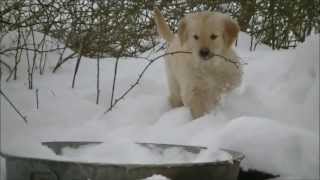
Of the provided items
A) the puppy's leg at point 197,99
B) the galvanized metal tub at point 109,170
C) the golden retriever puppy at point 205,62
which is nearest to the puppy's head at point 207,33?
the golden retriever puppy at point 205,62

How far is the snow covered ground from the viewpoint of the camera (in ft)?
→ 8.40

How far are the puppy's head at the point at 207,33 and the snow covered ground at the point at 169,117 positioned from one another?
0.35 meters

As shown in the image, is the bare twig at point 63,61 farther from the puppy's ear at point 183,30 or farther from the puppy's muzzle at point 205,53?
the puppy's muzzle at point 205,53

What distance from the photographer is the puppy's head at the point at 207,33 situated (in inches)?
161

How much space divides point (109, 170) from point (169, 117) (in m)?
1.66

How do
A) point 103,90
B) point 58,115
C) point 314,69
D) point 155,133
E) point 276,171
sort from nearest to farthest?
point 276,171
point 314,69
point 155,133
point 58,115
point 103,90

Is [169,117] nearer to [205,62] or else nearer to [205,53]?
[205,53]

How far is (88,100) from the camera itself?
4195mm

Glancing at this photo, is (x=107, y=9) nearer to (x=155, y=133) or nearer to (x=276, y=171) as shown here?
(x=155, y=133)

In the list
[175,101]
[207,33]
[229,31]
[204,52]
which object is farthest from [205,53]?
[175,101]

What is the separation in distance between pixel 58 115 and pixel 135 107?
587mm

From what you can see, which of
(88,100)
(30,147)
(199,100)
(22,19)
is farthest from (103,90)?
(30,147)

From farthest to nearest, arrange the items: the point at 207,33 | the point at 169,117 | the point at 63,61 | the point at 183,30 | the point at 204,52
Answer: the point at 63,61 → the point at 183,30 → the point at 207,33 → the point at 204,52 → the point at 169,117

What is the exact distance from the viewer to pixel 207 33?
412cm
